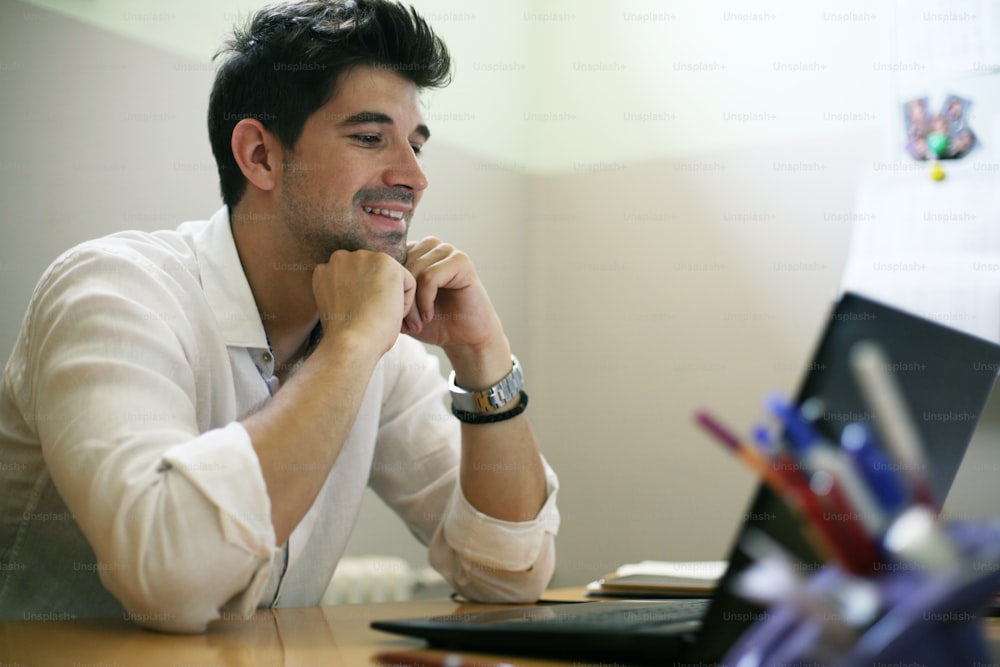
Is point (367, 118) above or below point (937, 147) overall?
above

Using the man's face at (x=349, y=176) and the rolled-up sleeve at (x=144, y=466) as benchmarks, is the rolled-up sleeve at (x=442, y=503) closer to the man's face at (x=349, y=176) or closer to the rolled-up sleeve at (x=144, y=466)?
the man's face at (x=349, y=176)

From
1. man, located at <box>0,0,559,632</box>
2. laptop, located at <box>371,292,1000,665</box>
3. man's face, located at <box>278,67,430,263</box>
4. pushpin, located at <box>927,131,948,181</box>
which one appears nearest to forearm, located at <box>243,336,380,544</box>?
man, located at <box>0,0,559,632</box>

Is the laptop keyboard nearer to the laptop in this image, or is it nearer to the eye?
the laptop

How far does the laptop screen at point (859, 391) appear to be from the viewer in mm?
492

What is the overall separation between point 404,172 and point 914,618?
1228 millimetres

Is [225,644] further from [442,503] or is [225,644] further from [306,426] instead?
[442,503]

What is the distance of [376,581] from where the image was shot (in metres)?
2.29

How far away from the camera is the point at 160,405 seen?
99cm

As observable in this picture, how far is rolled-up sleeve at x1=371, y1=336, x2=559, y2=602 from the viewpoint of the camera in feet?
4.20

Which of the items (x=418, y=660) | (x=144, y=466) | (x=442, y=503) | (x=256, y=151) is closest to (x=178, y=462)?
(x=144, y=466)

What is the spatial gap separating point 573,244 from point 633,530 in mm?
863

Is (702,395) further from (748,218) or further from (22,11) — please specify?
(22,11)

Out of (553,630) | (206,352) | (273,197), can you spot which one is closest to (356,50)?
(273,197)

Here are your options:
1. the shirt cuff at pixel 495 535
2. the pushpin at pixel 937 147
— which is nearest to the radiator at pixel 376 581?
the shirt cuff at pixel 495 535
